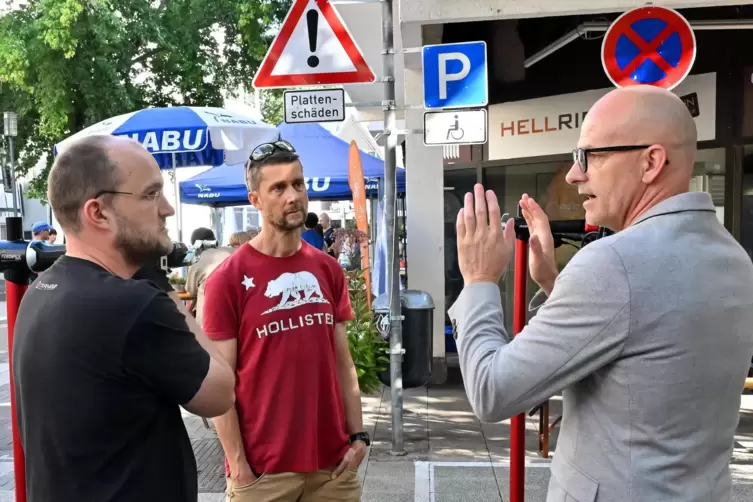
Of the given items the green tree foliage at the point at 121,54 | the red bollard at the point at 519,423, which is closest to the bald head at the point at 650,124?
the red bollard at the point at 519,423

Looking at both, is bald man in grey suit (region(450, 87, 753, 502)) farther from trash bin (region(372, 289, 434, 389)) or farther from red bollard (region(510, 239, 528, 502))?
trash bin (region(372, 289, 434, 389))

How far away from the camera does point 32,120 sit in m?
17.4

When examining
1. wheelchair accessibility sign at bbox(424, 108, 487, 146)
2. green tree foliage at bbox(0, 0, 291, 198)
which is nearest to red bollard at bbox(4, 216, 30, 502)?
wheelchair accessibility sign at bbox(424, 108, 487, 146)

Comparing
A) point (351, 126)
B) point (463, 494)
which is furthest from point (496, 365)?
point (351, 126)

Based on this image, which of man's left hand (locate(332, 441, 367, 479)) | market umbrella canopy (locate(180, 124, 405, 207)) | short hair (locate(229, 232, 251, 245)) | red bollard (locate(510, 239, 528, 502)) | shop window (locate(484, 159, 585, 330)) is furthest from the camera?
market umbrella canopy (locate(180, 124, 405, 207))

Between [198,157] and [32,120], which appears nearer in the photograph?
[198,157]

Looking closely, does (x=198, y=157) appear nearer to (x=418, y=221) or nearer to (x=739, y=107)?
(x=418, y=221)

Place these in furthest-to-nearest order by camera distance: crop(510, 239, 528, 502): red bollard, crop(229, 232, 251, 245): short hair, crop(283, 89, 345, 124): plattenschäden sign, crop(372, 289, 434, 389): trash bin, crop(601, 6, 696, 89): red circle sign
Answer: crop(229, 232, 251, 245): short hair, crop(372, 289, 434, 389): trash bin, crop(283, 89, 345, 124): plattenschäden sign, crop(601, 6, 696, 89): red circle sign, crop(510, 239, 528, 502): red bollard

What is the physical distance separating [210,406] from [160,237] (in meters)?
0.44

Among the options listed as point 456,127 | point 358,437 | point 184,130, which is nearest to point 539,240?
point 358,437

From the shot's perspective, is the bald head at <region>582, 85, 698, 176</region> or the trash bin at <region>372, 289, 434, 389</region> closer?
the bald head at <region>582, 85, 698, 176</region>

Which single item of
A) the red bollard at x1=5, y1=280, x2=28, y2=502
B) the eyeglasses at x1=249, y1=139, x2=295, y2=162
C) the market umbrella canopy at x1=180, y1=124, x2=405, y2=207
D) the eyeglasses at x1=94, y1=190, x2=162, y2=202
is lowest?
the red bollard at x1=5, y1=280, x2=28, y2=502

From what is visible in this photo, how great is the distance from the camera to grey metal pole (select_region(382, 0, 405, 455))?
4.59 metres

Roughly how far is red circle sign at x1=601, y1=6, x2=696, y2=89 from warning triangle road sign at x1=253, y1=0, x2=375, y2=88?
169cm
